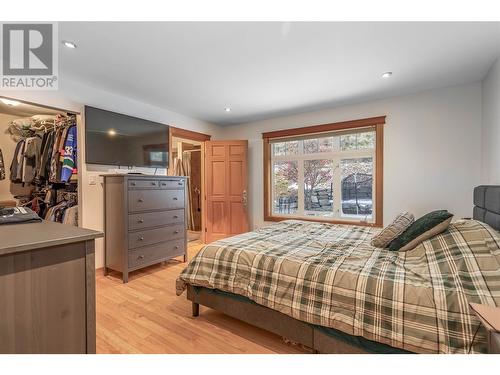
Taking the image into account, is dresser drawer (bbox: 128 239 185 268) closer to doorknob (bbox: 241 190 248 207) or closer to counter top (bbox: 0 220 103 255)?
doorknob (bbox: 241 190 248 207)

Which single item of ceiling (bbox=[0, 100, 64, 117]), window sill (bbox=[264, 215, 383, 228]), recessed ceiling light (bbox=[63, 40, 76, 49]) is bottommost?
window sill (bbox=[264, 215, 383, 228])

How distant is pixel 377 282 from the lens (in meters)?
1.29

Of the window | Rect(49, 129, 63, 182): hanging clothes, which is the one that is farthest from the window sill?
Rect(49, 129, 63, 182): hanging clothes

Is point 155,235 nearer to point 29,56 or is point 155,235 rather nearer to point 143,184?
point 143,184

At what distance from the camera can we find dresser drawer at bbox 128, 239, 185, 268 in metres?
2.81

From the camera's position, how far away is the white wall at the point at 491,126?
2227 millimetres

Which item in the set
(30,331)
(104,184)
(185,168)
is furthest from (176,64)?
(185,168)

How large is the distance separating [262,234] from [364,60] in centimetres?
196

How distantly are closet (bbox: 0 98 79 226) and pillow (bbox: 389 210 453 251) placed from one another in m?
3.57

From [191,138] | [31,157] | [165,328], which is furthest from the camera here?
[191,138]

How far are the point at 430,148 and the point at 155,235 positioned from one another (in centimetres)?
374

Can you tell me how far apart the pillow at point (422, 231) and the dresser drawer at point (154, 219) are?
2592 mm

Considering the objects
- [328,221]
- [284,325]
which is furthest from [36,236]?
[328,221]

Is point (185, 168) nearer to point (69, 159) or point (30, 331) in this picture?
point (69, 159)
